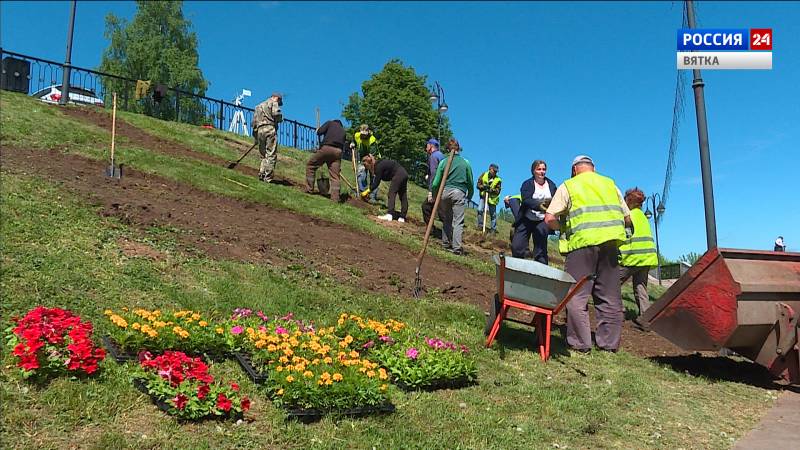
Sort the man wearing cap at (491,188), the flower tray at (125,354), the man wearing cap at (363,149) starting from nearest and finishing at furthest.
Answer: the flower tray at (125,354), the man wearing cap at (363,149), the man wearing cap at (491,188)

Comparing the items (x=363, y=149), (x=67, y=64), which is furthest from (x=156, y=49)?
(x=363, y=149)

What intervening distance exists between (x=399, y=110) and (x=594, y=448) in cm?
4098

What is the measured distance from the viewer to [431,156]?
11922 millimetres

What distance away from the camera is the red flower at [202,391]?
11.6ft

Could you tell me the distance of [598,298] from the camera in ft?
20.5

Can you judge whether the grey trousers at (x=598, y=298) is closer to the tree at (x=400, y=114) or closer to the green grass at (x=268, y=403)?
the green grass at (x=268, y=403)

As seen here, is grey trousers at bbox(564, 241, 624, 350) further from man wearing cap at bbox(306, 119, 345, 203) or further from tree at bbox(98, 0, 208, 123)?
tree at bbox(98, 0, 208, 123)

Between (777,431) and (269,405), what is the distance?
3.54 m

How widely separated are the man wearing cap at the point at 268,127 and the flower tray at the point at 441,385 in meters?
9.16

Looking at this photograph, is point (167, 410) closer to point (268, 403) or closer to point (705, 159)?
point (268, 403)

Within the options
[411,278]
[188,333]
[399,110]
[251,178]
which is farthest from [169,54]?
[188,333]

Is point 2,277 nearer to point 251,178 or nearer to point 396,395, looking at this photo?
point 396,395

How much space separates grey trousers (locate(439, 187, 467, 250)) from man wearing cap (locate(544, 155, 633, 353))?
13.6 feet

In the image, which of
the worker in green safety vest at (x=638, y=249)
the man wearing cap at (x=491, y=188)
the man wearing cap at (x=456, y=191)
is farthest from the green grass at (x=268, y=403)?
the man wearing cap at (x=491, y=188)
